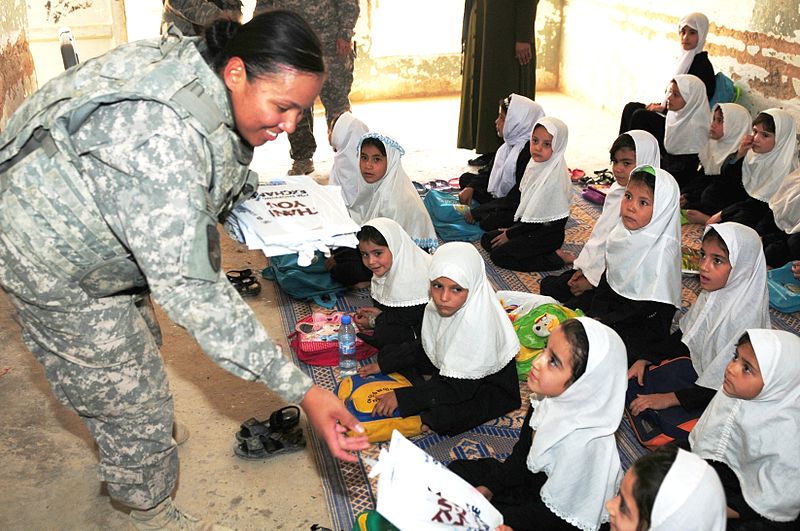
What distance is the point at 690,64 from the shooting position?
6.11 meters

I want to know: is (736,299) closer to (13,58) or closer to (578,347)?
(578,347)

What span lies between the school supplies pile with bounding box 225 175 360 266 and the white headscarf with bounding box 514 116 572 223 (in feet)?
7.40

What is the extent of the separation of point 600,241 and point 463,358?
1.47 m

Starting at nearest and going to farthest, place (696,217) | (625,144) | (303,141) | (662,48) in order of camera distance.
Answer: (625,144) < (696,217) < (303,141) < (662,48)

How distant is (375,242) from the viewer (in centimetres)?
353

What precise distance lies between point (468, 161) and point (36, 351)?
15.9ft

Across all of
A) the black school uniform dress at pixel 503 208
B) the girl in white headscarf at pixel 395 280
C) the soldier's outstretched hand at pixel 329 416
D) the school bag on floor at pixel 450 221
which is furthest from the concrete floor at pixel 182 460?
the black school uniform dress at pixel 503 208

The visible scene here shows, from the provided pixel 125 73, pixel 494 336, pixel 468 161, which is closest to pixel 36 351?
pixel 125 73

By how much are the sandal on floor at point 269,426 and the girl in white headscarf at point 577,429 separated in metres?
0.98

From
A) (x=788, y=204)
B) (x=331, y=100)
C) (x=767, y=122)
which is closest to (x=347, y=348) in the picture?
(x=788, y=204)

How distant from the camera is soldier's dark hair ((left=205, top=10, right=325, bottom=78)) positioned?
1628 millimetres

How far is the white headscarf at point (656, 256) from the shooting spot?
3521 millimetres

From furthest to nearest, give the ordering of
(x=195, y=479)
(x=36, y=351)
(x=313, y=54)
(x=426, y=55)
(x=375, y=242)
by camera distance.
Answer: (x=426, y=55)
(x=375, y=242)
(x=195, y=479)
(x=36, y=351)
(x=313, y=54)

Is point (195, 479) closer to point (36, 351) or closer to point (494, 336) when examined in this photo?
point (36, 351)
